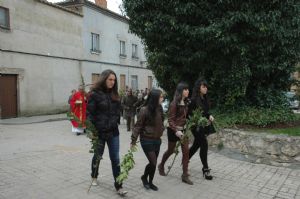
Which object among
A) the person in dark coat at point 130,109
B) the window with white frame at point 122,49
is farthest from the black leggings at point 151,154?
the window with white frame at point 122,49

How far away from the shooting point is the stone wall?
23.1 ft

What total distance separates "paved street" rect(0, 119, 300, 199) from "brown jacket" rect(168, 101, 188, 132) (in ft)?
3.26

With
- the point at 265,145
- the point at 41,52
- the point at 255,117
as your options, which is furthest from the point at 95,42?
the point at 265,145

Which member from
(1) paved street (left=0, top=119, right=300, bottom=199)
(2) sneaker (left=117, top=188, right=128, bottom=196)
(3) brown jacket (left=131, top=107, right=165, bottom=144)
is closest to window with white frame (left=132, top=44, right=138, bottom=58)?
(1) paved street (left=0, top=119, right=300, bottom=199)

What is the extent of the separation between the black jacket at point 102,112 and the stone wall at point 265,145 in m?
2.62

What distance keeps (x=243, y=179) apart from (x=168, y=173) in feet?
4.52

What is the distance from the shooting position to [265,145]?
735 centimetres

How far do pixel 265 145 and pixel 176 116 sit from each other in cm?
274

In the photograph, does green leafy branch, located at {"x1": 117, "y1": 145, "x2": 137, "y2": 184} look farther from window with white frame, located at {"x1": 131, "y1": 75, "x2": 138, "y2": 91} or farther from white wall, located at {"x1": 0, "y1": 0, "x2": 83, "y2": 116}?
window with white frame, located at {"x1": 131, "y1": 75, "x2": 138, "y2": 91}

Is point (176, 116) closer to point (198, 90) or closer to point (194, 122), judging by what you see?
point (194, 122)

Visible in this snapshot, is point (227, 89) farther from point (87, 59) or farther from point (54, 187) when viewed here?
point (87, 59)

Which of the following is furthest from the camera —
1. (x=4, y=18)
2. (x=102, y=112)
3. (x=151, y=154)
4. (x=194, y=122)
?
(x=4, y=18)

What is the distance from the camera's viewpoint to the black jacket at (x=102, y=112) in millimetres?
→ 4899

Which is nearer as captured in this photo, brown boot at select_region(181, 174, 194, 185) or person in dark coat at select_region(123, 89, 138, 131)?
brown boot at select_region(181, 174, 194, 185)
